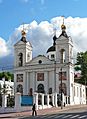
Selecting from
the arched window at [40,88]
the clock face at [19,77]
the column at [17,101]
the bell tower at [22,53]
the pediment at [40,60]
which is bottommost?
the column at [17,101]

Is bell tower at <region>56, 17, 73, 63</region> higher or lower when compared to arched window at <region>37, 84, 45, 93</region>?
higher

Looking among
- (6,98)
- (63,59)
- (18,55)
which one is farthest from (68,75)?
(6,98)

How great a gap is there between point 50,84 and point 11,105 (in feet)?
107

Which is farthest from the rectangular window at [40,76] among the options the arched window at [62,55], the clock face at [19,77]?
the arched window at [62,55]

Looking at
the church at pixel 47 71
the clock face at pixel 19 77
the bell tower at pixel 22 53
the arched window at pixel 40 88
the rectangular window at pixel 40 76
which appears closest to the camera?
the church at pixel 47 71

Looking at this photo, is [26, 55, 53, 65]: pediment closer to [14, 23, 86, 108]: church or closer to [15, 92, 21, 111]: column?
[14, 23, 86, 108]: church

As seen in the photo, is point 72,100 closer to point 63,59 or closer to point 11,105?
point 63,59

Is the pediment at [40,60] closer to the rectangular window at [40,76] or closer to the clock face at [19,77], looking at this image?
the rectangular window at [40,76]

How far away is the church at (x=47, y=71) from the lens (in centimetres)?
7912

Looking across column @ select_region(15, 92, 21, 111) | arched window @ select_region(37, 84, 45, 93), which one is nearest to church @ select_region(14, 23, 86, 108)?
arched window @ select_region(37, 84, 45, 93)

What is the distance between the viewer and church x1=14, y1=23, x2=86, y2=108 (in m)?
79.1

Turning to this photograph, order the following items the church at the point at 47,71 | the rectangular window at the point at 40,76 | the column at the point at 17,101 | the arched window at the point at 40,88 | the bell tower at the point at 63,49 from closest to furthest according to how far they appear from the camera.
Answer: the column at the point at 17,101 < the church at the point at 47,71 < the bell tower at the point at 63,49 < the rectangular window at the point at 40,76 < the arched window at the point at 40,88

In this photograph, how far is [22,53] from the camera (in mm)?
85812

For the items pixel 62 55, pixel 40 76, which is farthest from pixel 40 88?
pixel 62 55
